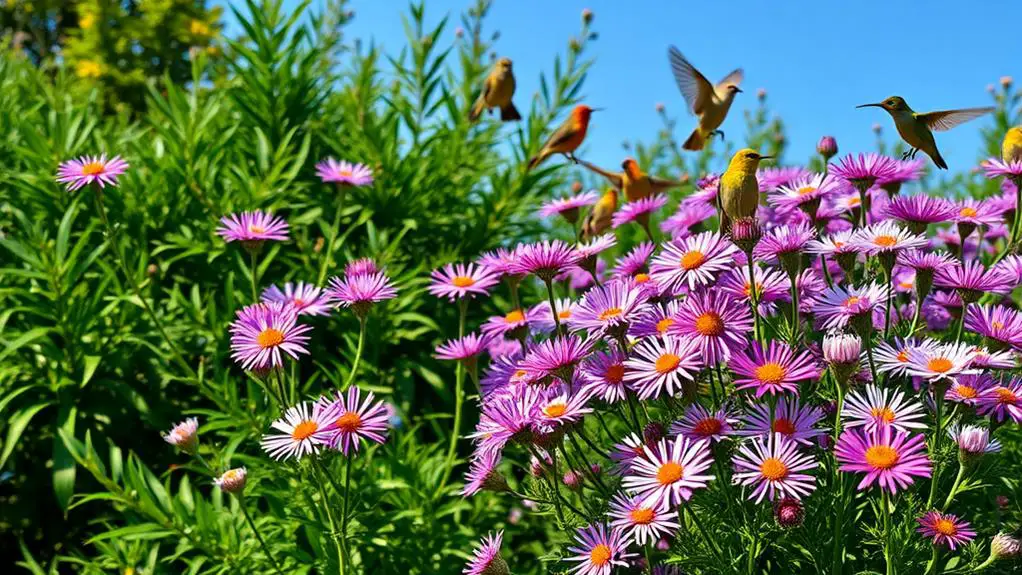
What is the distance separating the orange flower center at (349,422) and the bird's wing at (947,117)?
1104 mm

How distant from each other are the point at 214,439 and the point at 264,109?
1.01 meters

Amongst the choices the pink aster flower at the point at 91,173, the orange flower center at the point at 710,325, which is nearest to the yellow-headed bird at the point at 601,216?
the orange flower center at the point at 710,325

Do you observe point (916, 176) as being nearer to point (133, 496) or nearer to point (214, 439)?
point (133, 496)

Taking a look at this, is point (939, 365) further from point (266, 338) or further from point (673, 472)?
point (266, 338)

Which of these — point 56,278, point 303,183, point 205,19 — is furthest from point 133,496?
point 205,19

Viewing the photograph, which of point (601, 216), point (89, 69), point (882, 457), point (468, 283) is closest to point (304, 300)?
point (468, 283)

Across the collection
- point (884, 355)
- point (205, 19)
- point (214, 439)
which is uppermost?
point (205, 19)

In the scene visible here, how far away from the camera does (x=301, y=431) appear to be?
1.37 metres

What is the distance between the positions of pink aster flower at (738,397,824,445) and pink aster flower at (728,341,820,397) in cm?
3

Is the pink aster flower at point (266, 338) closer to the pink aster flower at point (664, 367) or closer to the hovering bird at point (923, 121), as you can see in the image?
the pink aster flower at point (664, 367)

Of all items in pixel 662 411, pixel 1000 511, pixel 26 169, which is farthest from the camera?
pixel 26 169

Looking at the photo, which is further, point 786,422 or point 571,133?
point 571,133

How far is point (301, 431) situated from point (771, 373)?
694mm

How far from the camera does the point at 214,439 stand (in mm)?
2678
